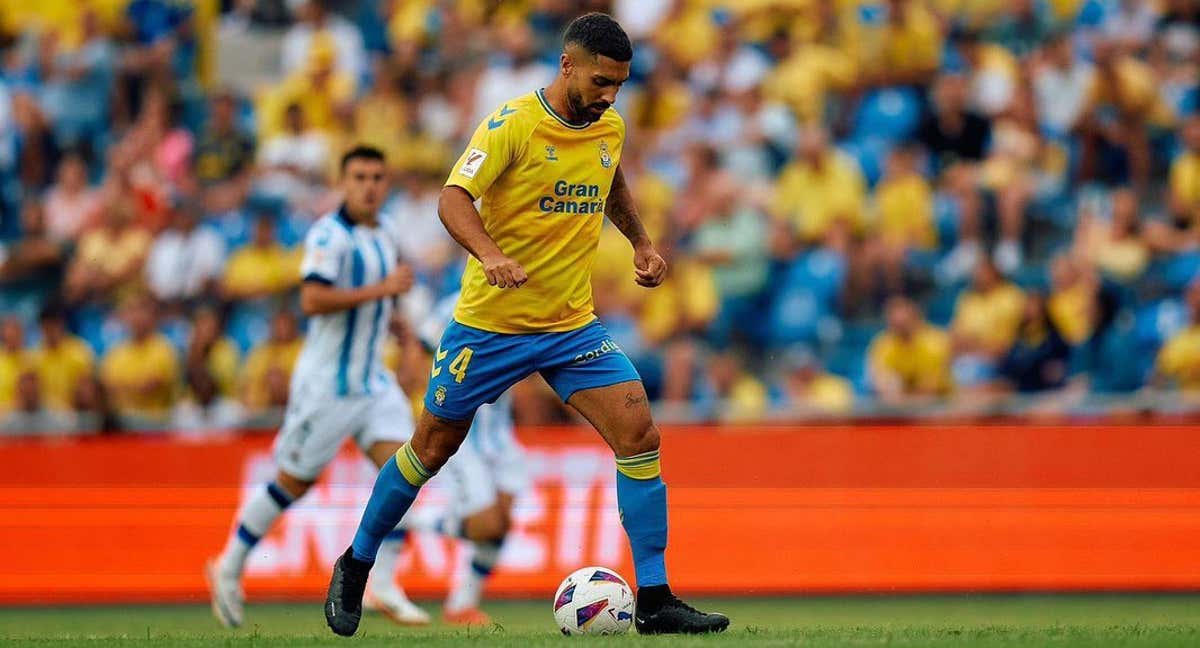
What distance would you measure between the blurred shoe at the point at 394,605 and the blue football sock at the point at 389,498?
2988mm

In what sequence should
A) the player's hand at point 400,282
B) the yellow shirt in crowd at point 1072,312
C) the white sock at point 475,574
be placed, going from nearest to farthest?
1. the player's hand at point 400,282
2. the white sock at point 475,574
3. the yellow shirt in crowd at point 1072,312

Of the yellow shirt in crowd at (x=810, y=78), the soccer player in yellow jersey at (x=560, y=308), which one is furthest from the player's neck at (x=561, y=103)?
the yellow shirt in crowd at (x=810, y=78)

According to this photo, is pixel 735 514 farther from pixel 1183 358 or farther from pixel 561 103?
pixel 561 103

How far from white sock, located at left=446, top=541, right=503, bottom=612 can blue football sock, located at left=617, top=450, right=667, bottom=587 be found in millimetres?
3810

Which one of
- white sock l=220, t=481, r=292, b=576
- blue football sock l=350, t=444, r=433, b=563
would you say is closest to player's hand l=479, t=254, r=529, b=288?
blue football sock l=350, t=444, r=433, b=563

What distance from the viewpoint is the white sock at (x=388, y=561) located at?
11.4 meters

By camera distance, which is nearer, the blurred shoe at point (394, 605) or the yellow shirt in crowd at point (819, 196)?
the blurred shoe at point (394, 605)

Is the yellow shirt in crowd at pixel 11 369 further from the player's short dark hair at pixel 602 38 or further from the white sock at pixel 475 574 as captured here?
the player's short dark hair at pixel 602 38

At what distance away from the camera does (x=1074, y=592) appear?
1238cm

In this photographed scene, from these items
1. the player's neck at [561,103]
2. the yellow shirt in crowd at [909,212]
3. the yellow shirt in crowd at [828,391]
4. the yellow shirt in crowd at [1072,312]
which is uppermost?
the player's neck at [561,103]

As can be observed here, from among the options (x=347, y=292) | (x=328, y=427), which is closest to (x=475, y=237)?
(x=347, y=292)

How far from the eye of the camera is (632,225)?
831 centimetres

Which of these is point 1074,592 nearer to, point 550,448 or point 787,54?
point 550,448

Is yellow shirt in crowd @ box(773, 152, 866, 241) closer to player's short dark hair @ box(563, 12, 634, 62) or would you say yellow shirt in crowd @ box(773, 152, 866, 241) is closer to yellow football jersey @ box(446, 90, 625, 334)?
yellow football jersey @ box(446, 90, 625, 334)
